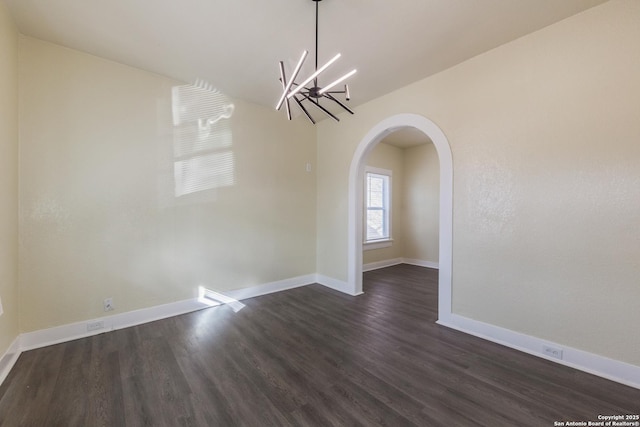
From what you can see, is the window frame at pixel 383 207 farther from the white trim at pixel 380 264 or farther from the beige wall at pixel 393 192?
the white trim at pixel 380 264

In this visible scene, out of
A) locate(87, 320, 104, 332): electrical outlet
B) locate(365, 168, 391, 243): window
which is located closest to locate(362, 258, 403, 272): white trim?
locate(365, 168, 391, 243): window

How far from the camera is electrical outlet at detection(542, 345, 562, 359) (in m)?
2.18

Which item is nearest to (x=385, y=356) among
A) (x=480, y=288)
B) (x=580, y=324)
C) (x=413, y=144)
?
(x=480, y=288)

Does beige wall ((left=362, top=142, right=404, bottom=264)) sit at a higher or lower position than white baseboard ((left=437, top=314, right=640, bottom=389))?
higher

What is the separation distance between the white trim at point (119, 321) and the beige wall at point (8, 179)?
0.54 ft

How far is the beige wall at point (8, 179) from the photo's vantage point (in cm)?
201

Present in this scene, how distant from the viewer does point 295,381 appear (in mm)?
1959

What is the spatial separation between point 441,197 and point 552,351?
65.8 inches

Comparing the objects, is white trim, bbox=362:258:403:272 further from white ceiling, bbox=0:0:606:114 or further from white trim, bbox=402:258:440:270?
white ceiling, bbox=0:0:606:114

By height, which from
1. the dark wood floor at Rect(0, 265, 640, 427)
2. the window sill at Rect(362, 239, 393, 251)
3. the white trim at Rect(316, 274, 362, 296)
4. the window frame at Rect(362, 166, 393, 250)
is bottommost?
the dark wood floor at Rect(0, 265, 640, 427)

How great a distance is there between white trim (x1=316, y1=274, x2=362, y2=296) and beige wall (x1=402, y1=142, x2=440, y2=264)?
277 centimetres

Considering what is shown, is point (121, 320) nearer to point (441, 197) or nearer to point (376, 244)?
point (441, 197)

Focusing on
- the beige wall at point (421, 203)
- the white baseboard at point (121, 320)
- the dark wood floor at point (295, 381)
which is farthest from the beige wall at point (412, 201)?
the dark wood floor at point (295, 381)

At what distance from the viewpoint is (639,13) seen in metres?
1.87
